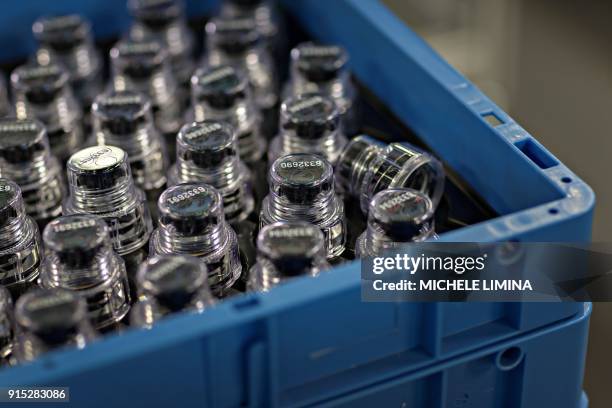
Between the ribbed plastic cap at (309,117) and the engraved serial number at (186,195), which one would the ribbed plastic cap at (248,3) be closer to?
the ribbed plastic cap at (309,117)

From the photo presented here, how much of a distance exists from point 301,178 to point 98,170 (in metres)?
0.15

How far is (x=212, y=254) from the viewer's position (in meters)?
0.70

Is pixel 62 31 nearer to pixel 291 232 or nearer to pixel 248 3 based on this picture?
pixel 248 3

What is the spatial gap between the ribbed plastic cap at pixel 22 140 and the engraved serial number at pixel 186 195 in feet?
0.54

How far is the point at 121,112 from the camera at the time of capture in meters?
Answer: 0.84

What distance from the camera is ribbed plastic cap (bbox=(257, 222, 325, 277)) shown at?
644mm

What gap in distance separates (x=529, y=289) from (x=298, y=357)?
155mm

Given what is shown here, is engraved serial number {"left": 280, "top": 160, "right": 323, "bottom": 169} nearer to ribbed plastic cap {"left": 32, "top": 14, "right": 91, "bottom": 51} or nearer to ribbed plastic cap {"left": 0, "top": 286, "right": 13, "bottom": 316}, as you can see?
ribbed plastic cap {"left": 0, "top": 286, "right": 13, "bottom": 316}

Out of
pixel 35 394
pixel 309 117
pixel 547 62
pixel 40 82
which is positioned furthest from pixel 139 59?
pixel 547 62

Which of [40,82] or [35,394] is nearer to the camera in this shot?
[35,394]

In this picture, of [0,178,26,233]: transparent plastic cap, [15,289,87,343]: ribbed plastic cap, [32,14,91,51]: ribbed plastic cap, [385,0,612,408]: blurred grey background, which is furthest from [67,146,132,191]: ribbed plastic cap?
[385,0,612,408]: blurred grey background

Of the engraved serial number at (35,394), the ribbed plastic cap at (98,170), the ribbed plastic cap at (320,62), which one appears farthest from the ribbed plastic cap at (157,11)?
the engraved serial number at (35,394)

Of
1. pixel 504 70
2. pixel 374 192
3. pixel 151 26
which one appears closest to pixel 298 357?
pixel 374 192

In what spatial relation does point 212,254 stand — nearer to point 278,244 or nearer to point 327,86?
point 278,244
